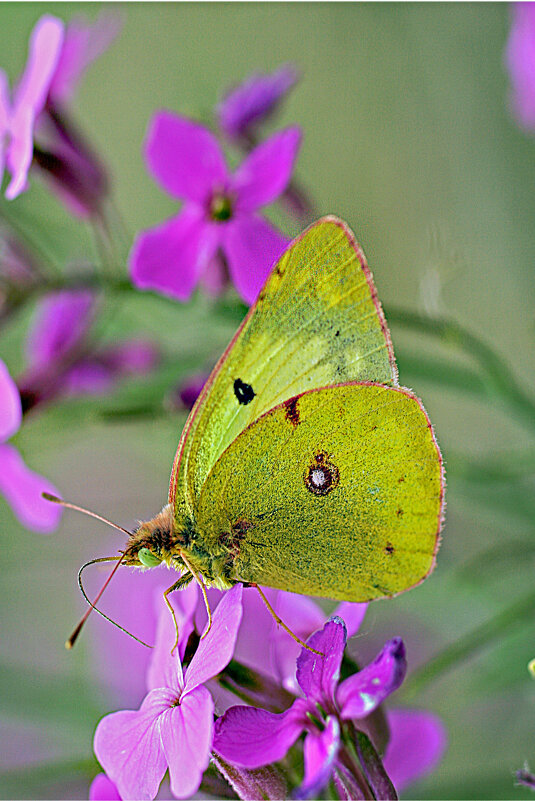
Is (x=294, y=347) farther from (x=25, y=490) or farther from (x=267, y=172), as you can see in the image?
(x=25, y=490)

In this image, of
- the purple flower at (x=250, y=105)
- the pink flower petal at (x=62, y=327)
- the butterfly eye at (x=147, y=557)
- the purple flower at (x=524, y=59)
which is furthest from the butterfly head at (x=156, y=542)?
the purple flower at (x=524, y=59)

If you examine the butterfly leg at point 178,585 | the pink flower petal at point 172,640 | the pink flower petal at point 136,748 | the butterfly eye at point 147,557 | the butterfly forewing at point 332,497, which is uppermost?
the butterfly forewing at point 332,497

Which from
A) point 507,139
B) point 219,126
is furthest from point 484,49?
point 219,126

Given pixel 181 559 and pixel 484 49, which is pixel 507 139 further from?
pixel 181 559

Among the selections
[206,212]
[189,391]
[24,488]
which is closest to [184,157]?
[206,212]

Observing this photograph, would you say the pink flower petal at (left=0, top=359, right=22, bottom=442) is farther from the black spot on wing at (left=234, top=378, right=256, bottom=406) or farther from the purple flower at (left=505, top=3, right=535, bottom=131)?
the purple flower at (left=505, top=3, right=535, bottom=131)

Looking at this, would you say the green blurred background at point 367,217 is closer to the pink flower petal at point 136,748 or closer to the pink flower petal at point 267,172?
the pink flower petal at point 267,172
